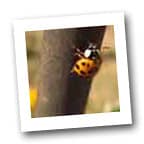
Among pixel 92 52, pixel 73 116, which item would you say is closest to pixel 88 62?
pixel 92 52

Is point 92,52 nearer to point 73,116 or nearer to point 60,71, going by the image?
point 60,71

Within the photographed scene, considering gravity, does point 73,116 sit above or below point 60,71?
below

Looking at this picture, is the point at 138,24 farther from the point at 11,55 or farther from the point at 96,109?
the point at 11,55
